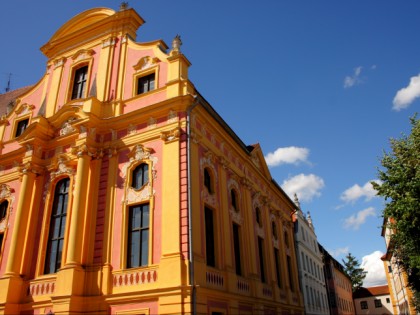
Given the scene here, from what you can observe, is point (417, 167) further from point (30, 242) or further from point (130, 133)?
point (30, 242)

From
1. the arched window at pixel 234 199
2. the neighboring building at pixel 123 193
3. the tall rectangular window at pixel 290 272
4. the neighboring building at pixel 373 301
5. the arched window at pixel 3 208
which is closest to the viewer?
the neighboring building at pixel 123 193

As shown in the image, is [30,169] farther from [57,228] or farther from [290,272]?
[290,272]

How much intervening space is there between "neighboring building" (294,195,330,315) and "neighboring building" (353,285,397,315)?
40.4 meters

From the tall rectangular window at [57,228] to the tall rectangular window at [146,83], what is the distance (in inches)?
219

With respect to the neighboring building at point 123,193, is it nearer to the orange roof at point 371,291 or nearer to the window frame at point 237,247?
the window frame at point 237,247

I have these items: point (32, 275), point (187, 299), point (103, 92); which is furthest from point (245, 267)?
point (103, 92)

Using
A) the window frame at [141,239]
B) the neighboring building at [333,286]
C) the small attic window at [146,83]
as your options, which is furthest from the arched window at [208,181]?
the neighboring building at [333,286]

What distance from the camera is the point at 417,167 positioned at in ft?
51.0

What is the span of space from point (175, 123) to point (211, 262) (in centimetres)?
602

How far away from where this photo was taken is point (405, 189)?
16.1 meters

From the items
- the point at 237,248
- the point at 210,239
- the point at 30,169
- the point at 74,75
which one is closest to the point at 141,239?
the point at 210,239

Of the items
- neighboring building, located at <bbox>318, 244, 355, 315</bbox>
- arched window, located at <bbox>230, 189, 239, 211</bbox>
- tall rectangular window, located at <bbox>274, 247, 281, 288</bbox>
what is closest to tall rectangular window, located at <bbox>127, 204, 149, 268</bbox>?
arched window, located at <bbox>230, 189, 239, 211</bbox>

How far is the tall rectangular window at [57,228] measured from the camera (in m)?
16.5

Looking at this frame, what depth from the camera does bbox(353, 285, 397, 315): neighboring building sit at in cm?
7575
